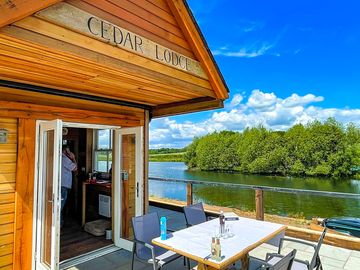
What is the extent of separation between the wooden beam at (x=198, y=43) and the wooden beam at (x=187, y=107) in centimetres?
23

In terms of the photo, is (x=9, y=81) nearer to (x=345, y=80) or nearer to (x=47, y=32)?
(x=47, y=32)

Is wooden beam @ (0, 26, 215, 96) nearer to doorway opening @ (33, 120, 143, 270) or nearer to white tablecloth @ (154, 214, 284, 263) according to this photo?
doorway opening @ (33, 120, 143, 270)

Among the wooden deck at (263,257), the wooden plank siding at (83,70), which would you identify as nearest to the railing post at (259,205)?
the wooden deck at (263,257)

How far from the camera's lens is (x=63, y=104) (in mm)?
3477

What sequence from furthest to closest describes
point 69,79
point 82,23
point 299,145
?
point 299,145, point 69,79, point 82,23

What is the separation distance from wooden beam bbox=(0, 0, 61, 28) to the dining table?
211 cm

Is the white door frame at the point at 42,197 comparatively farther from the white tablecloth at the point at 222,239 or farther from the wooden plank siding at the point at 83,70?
the white tablecloth at the point at 222,239

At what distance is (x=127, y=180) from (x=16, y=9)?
3.15 metres

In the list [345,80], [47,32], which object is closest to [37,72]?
[47,32]

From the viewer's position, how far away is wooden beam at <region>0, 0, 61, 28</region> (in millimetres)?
1538

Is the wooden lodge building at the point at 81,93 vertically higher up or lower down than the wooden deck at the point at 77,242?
higher up

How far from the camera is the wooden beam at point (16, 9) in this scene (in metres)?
1.54

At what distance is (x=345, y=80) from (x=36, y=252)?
37281 millimetres

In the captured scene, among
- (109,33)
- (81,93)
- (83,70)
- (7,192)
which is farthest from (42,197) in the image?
(109,33)
